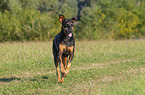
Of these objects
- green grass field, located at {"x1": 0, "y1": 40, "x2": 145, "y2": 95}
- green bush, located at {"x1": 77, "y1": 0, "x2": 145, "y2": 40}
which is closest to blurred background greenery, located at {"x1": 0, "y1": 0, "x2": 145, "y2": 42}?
green bush, located at {"x1": 77, "y1": 0, "x2": 145, "y2": 40}

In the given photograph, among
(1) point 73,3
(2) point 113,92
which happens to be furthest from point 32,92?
(1) point 73,3

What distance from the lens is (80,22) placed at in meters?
30.5

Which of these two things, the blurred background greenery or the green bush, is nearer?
the blurred background greenery

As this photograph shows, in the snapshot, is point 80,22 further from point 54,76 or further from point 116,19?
point 54,76

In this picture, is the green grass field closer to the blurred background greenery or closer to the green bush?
the blurred background greenery

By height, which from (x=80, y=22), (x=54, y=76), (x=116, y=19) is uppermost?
(x=116, y=19)

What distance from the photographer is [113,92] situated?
209 inches

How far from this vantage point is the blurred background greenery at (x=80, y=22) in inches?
905

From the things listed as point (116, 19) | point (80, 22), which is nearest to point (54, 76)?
point (80, 22)

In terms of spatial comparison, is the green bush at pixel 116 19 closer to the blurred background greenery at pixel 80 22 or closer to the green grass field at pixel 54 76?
the blurred background greenery at pixel 80 22

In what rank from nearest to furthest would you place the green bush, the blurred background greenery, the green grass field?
1. the green grass field
2. the blurred background greenery
3. the green bush

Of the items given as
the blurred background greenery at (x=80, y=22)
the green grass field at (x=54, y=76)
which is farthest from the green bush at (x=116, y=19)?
the green grass field at (x=54, y=76)

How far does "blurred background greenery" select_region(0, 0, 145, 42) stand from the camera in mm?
22984

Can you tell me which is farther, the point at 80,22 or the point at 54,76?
the point at 80,22
